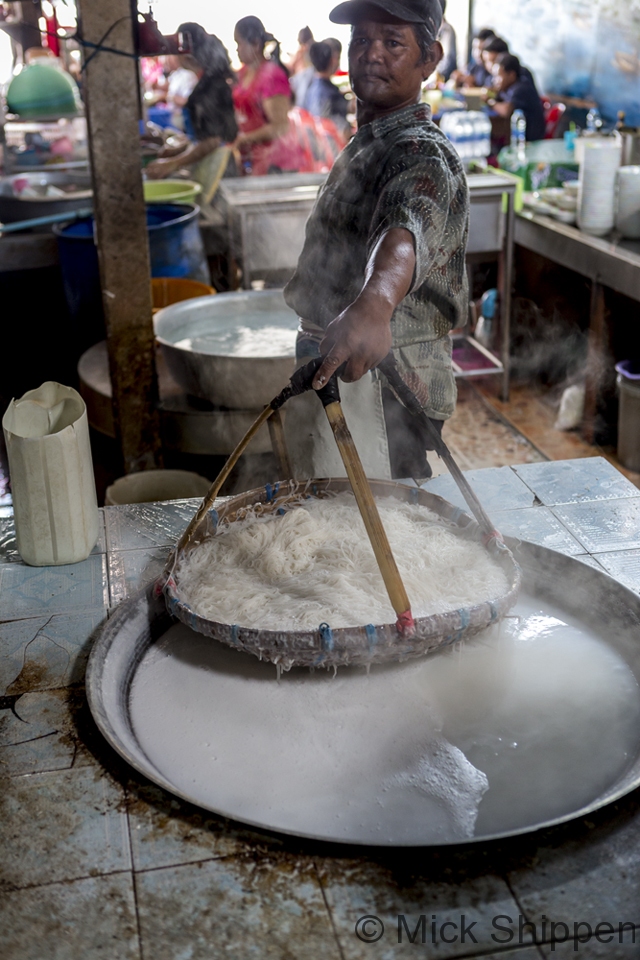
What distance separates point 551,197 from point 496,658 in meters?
5.07

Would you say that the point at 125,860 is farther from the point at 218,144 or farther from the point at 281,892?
the point at 218,144

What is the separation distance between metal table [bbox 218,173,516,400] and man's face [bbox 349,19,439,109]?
10.7ft

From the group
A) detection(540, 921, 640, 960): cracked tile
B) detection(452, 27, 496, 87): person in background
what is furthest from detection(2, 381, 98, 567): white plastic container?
detection(452, 27, 496, 87): person in background

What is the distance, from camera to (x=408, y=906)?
1.44 m

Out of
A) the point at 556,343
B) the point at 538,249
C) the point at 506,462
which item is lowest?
the point at 506,462

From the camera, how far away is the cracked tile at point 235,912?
1.38 meters

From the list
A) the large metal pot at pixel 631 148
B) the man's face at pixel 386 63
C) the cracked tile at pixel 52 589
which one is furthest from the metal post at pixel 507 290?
the cracked tile at pixel 52 589

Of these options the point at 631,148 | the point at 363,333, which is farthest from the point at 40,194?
the point at 363,333

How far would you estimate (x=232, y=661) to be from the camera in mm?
2088

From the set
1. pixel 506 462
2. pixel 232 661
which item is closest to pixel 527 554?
pixel 232 661

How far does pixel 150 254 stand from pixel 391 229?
3.41m

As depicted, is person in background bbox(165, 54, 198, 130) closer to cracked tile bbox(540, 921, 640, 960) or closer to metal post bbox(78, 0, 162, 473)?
metal post bbox(78, 0, 162, 473)

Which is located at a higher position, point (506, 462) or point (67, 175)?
point (67, 175)

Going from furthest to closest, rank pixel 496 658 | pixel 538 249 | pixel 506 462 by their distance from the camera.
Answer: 1. pixel 538 249
2. pixel 506 462
3. pixel 496 658
